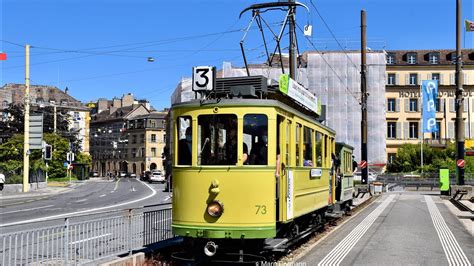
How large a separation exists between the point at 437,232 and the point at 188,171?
8.88 m

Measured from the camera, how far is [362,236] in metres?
14.3

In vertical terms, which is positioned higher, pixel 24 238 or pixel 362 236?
pixel 24 238

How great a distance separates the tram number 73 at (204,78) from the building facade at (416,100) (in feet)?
221

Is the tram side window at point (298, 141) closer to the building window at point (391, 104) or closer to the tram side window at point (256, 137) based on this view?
the tram side window at point (256, 137)

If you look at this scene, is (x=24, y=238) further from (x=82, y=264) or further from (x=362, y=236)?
(x=362, y=236)

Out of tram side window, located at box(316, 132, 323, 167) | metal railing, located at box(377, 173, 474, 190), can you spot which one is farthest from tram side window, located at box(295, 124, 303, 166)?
metal railing, located at box(377, 173, 474, 190)

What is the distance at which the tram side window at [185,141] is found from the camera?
953cm

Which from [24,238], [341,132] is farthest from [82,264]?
[341,132]

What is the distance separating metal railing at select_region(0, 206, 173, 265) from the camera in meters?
7.35

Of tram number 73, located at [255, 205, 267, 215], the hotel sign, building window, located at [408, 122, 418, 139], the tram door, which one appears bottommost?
tram number 73, located at [255, 205, 267, 215]

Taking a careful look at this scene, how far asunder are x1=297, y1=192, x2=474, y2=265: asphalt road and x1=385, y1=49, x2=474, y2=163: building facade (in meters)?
58.4

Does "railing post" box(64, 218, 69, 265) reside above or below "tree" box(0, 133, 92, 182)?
below

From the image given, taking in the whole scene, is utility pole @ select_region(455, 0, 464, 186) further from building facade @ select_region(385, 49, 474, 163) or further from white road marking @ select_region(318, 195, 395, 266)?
building facade @ select_region(385, 49, 474, 163)

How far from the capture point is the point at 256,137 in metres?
9.30
